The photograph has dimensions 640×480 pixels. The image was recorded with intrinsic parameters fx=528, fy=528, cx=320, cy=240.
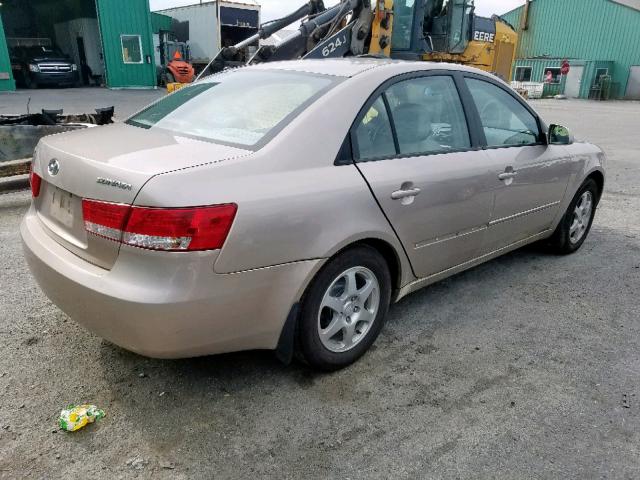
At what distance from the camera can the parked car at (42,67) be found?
67.2 feet

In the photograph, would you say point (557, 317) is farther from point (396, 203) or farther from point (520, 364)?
point (396, 203)

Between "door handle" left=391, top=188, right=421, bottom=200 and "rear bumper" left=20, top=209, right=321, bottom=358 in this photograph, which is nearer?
"rear bumper" left=20, top=209, right=321, bottom=358

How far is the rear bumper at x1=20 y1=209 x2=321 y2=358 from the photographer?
2.13 metres

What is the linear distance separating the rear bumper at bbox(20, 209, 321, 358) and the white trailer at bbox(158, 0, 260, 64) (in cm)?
2488

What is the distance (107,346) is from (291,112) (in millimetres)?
1685

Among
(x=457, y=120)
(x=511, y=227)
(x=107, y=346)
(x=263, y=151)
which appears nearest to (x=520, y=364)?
(x=511, y=227)

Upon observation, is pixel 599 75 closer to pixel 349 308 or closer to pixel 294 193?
pixel 349 308

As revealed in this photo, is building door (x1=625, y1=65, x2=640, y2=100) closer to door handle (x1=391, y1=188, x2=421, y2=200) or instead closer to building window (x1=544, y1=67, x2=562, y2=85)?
building window (x1=544, y1=67, x2=562, y2=85)

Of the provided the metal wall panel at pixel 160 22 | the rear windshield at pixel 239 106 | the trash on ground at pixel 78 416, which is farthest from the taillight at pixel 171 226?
the metal wall panel at pixel 160 22

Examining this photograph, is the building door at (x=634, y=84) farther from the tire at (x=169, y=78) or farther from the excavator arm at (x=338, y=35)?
the excavator arm at (x=338, y=35)

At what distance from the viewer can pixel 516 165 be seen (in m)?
3.63

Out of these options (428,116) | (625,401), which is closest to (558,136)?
(428,116)

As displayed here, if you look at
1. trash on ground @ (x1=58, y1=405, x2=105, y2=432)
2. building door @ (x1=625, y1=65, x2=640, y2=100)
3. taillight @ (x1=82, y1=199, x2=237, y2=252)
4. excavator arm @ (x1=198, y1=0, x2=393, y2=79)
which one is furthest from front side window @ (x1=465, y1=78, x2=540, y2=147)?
building door @ (x1=625, y1=65, x2=640, y2=100)

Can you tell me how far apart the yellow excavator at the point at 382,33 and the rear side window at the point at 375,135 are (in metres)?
6.43
